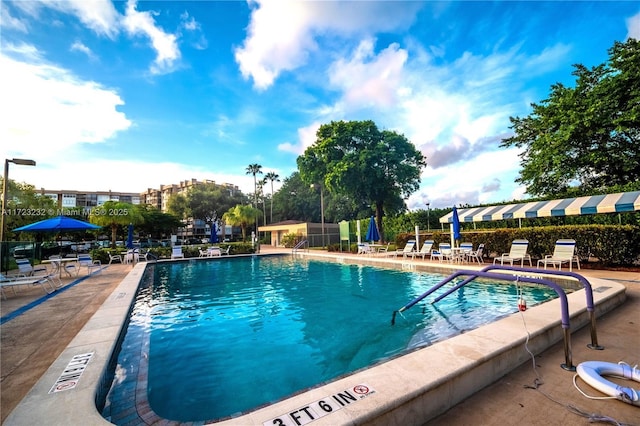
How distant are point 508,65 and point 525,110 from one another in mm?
10067

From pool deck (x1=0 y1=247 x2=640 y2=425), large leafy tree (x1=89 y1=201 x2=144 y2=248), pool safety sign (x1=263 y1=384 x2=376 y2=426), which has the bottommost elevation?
pool deck (x1=0 y1=247 x2=640 y2=425)

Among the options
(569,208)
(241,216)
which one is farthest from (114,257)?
(569,208)

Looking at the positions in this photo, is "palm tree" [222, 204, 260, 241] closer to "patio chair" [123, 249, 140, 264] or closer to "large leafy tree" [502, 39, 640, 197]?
"patio chair" [123, 249, 140, 264]

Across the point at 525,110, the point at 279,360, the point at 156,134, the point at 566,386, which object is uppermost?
the point at 525,110

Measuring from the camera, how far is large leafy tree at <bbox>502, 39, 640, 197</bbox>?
13.7m

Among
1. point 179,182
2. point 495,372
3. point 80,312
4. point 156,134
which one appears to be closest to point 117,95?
point 156,134

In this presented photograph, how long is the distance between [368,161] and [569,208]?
1488 cm

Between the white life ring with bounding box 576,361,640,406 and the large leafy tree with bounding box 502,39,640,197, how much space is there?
15483 mm

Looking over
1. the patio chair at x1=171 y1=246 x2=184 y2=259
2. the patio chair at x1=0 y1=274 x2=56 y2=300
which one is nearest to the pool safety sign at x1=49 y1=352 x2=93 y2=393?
the patio chair at x1=0 y1=274 x2=56 y2=300

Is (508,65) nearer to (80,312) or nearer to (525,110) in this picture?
(525,110)

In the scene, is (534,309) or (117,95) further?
(117,95)

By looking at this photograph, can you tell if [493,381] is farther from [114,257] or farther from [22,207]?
[22,207]

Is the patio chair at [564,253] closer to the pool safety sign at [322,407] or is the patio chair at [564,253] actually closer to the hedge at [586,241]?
the hedge at [586,241]

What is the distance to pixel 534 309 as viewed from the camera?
14.7 ft
